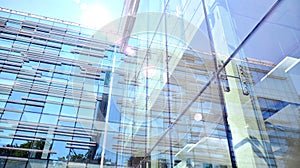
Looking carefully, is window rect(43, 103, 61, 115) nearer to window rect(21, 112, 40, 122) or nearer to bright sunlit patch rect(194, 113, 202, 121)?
window rect(21, 112, 40, 122)

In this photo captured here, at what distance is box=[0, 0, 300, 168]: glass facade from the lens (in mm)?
1195

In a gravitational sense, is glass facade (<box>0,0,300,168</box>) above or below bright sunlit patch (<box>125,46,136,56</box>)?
below

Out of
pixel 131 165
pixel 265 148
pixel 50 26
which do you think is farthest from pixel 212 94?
pixel 50 26

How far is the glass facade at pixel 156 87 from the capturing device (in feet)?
3.92

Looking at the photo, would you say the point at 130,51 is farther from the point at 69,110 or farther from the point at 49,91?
the point at 49,91

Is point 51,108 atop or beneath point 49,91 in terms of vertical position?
beneath

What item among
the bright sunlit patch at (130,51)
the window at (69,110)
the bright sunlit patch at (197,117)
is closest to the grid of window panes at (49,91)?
the window at (69,110)

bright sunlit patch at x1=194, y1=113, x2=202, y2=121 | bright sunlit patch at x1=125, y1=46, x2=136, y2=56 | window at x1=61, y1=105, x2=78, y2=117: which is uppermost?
bright sunlit patch at x1=125, y1=46, x2=136, y2=56

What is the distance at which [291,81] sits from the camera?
1176 millimetres

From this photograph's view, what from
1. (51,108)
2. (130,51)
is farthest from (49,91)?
(130,51)

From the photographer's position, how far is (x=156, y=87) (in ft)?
9.94

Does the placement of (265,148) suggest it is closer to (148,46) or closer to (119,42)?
(148,46)

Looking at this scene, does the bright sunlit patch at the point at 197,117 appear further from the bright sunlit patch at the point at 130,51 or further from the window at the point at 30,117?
the window at the point at 30,117

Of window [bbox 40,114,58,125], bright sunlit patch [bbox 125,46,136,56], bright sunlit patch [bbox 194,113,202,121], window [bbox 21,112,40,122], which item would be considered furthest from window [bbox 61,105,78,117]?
bright sunlit patch [bbox 194,113,202,121]
